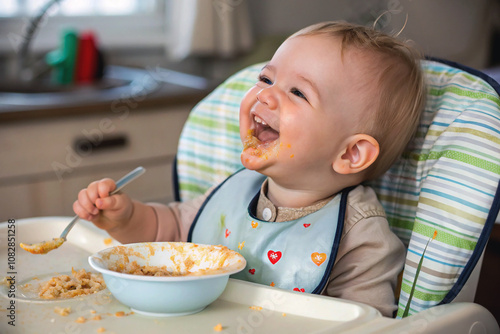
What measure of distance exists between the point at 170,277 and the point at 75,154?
144 centimetres

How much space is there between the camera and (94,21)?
288cm

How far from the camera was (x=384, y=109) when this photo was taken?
1056mm

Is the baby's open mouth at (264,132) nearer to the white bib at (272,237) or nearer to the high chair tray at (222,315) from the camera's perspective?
the white bib at (272,237)

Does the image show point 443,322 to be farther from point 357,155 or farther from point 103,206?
point 103,206

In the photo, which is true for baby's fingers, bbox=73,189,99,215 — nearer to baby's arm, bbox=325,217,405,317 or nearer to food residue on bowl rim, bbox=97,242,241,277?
food residue on bowl rim, bbox=97,242,241,277

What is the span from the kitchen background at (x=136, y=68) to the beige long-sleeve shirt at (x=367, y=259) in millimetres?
770

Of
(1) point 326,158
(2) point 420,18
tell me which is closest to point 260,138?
(1) point 326,158

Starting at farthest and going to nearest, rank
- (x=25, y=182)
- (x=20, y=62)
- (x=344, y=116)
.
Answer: (x=20, y=62) < (x=25, y=182) < (x=344, y=116)

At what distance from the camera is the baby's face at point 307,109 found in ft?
3.38

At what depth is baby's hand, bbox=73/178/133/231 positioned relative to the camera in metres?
1.08

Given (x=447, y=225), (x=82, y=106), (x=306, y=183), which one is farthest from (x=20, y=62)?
(x=447, y=225)

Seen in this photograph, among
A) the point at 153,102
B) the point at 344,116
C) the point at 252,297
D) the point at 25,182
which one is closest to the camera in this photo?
the point at 252,297

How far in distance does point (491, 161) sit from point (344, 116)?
245 millimetres

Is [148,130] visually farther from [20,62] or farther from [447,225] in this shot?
[447,225]
